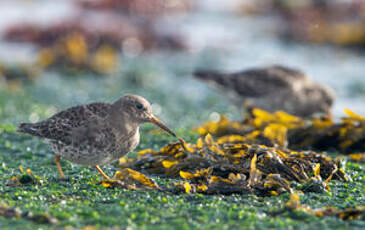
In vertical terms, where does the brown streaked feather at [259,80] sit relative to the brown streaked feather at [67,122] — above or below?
above

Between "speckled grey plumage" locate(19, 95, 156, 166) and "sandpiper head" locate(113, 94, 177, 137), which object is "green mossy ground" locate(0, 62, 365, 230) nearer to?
"speckled grey plumage" locate(19, 95, 156, 166)

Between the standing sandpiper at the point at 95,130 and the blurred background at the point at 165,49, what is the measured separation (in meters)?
2.79

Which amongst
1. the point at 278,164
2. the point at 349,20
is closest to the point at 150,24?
the point at 349,20

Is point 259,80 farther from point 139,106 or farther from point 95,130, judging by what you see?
point 95,130

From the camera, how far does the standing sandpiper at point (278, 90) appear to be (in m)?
8.25

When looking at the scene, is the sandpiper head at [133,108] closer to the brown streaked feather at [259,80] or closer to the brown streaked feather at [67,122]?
the brown streaked feather at [67,122]

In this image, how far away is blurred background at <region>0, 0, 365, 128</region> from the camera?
964 cm

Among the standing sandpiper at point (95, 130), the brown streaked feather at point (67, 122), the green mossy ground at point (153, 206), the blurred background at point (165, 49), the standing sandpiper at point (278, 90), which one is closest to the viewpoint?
the green mossy ground at point (153, 206)

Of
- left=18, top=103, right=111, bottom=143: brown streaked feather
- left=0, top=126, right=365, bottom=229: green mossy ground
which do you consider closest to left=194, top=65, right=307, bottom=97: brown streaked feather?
left=0, top=126, right=365, bottom=229: green mossy ground

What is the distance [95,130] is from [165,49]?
915 centimetres

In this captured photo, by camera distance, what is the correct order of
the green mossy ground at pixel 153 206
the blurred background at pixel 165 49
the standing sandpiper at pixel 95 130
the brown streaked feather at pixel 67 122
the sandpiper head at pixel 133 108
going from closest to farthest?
the green mossy ground at pixel 153 206
the standing sandpiper at pixel 95 130
the brown streaked feather at pixel 67 122
the sandpiper head at pixel 133 108
the blurred background at pixel 165 49

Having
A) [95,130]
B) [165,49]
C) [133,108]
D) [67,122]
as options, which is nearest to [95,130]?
[95,130]

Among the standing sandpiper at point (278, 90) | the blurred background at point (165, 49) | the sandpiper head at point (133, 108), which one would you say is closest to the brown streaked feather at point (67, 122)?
the sandpiper head at point (133, 108)

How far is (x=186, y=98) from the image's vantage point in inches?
388
